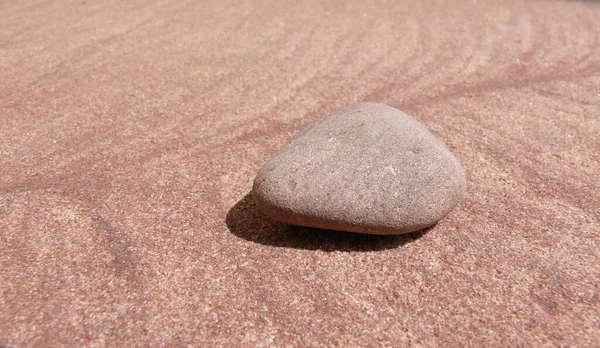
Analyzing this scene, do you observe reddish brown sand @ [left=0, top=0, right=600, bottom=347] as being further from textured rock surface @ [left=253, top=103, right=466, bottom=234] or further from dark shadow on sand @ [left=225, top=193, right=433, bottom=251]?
textured rock surface @ [left=253, top=103, right=466, bottom=234]

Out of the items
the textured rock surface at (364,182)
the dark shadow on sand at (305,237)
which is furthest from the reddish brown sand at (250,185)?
the textured rock surface at (364,182)

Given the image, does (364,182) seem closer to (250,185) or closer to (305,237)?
(305,237)

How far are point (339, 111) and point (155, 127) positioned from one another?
963mm

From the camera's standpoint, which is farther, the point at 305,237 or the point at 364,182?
the point at 305,237

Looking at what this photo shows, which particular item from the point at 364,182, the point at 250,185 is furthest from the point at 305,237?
the point at 250,185

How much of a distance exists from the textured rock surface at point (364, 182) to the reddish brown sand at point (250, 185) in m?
0.14

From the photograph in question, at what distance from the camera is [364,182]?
1.56m

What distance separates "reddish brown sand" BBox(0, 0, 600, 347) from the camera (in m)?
1.38

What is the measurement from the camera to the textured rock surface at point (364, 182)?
1522 millimetres

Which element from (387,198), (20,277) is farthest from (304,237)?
(20,277)

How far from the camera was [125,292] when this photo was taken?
1452 mm

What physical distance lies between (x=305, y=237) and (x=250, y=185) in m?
0.41

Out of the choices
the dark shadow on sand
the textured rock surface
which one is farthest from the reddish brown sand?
the textured rock surface

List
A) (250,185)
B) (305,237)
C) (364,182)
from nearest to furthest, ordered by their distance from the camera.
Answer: (364,182), (305,237), (250,185)
